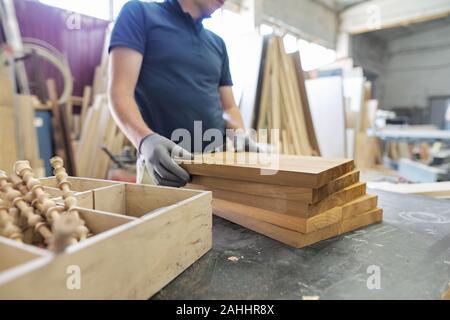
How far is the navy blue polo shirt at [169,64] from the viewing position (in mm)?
1145

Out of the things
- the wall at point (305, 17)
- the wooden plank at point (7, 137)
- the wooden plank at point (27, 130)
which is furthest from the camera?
the wall at point (305, 17)

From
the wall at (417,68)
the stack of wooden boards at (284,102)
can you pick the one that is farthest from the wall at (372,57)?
the stack of wooden boards at (284,102)

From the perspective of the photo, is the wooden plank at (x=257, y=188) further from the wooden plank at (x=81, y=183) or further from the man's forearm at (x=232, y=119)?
the man's forearm at (x=232, y=119)

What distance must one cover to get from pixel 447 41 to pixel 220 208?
10333 mm

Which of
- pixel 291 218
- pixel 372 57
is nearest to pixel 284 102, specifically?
pixel 291 218

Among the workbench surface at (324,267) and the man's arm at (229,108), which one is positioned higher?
the man's arm at (229,108)

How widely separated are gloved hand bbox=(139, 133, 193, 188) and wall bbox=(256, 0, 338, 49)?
4.61 meters

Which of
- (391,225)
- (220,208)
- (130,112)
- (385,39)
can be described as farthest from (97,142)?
(385,39)

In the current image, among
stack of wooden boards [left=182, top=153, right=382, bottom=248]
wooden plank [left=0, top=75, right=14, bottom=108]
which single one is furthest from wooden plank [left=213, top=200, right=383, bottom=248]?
wooden plank [left=0, top=75, right=14, bottom=108]

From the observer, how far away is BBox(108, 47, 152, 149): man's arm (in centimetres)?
108

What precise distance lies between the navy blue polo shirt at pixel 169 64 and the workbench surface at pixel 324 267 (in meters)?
0.59

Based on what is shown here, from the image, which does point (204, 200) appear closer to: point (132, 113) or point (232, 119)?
point (132, 113)

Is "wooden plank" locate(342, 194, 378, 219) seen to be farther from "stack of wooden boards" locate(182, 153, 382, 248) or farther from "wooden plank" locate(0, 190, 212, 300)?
"wooden plank" locate(0, 190, 212, 300)
